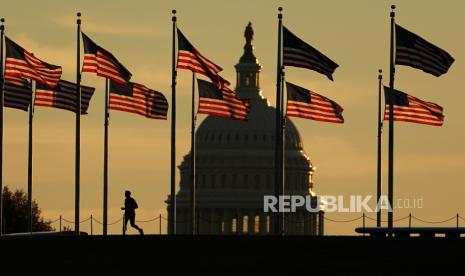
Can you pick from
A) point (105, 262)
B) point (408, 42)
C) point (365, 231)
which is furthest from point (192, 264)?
point (365, 231)

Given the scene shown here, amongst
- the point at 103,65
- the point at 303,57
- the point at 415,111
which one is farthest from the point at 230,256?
the point at 415,111

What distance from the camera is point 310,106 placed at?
105875mm

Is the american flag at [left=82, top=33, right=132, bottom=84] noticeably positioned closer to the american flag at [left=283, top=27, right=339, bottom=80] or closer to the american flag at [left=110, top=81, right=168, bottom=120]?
the american flag at [left=110, top=81, right=168, bottom=120]

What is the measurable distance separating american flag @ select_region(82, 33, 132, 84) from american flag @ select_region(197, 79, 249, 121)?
563 cm

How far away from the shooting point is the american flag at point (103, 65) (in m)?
103

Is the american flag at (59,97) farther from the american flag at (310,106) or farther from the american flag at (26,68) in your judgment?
the american flag at (310,106)

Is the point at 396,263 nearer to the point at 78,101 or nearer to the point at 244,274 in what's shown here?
the point at 244,274

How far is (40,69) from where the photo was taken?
345 ft

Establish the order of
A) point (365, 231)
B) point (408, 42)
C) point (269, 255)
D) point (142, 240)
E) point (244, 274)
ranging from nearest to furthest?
point (244, 274) < point (269, 255) < point (142, 240) < point (408, 42) < point (365, 231)

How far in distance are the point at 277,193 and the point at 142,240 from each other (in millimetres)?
23716

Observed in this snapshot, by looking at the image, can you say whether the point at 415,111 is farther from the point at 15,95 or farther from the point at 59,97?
the point at 15,95

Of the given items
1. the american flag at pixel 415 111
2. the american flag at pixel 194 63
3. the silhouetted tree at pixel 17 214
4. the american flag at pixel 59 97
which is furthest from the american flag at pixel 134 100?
the silhouetted tree at pixel 17 214

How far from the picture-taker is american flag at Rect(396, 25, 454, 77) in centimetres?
9775

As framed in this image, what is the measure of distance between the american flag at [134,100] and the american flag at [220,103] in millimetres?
2420
